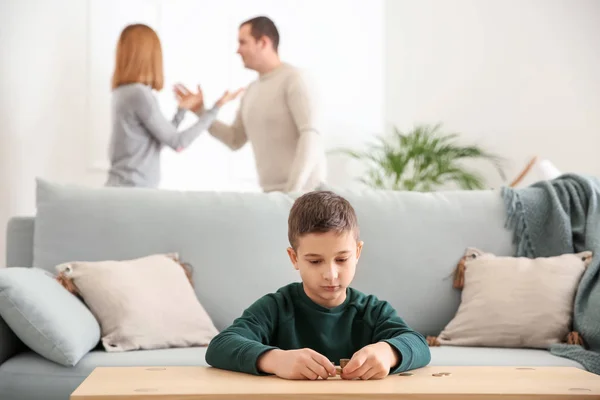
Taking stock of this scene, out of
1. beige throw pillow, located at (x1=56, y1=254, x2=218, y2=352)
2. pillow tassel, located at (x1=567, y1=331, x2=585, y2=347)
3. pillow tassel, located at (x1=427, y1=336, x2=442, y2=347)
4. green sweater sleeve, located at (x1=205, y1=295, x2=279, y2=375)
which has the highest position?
green sweater sleeve, located at (x1=205, y1=295, x2=279, y2=375)

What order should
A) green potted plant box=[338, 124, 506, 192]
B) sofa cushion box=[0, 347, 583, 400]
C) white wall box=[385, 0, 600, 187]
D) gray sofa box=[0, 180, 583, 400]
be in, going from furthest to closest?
green potted plant box=[338, 124, 506, 192] < white wall box=[385, 0, 600, 187] < gray sofa box=[0, 180, 583, 400] < sofa cushion box=[0, 347, 583, 400]

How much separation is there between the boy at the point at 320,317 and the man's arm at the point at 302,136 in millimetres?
1760

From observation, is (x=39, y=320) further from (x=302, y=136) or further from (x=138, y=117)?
(x=138, y=117)

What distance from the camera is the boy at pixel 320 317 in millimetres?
1421

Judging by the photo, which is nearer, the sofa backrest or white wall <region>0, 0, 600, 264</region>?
the sofa backrest

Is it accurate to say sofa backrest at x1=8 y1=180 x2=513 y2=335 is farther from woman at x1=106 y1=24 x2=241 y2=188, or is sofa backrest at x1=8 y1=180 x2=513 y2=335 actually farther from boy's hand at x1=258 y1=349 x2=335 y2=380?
boy's hand at x1=258 y1=349 x2=335 y2=380


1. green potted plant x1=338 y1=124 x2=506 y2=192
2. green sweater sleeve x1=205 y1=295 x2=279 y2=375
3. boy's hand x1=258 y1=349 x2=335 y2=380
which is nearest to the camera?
boy's hand x1=258 y1=349 x2=335 y2=380

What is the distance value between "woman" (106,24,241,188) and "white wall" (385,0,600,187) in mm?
1655

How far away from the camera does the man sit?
3.41 meters

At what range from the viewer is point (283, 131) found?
3520 millimetres

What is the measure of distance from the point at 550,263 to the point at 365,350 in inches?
55.8

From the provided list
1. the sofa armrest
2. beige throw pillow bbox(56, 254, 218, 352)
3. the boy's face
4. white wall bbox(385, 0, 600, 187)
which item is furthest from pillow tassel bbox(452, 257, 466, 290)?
white wall bbox(385, 0, 600, 187)

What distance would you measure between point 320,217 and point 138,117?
2.33 metres

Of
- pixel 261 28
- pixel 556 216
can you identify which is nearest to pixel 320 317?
pixel 556 216
